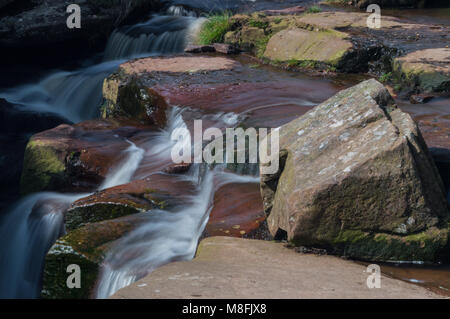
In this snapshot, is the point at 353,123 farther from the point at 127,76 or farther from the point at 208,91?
the point at 127,76

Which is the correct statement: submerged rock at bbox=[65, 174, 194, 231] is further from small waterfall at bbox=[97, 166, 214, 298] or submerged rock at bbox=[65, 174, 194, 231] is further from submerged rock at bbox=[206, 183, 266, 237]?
submerged rock at bbox=[206, 183, 266, 237]

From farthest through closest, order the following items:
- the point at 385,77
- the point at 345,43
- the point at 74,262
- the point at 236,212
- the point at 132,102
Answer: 1. the point at 345,43
2. the point at 132,102
3. the point at 385,77
4. the point at 236,212
5. the point at 74,262

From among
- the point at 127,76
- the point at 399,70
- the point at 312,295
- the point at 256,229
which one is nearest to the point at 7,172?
the point at 127,76

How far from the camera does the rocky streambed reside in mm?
3213

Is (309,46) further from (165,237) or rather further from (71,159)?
(165,237)

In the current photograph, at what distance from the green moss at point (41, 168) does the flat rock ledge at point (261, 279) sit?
3310 millimetres

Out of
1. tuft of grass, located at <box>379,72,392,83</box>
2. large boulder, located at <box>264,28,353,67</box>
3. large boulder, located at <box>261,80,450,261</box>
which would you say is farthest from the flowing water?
tuft of grass, located at <box>379,72,392,83</box>

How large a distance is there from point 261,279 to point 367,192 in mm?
927

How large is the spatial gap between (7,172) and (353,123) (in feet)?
21.2

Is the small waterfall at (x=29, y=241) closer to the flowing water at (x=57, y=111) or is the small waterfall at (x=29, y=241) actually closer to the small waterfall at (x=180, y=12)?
the flowing water at (x=57, y=111)

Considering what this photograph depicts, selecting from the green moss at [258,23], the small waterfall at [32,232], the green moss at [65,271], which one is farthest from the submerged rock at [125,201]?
the green moss at [258,23]

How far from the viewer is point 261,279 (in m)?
2.81

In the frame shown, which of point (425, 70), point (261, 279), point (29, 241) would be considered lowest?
point (29, 241)

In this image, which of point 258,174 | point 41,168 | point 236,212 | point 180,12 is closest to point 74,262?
point 236,212
